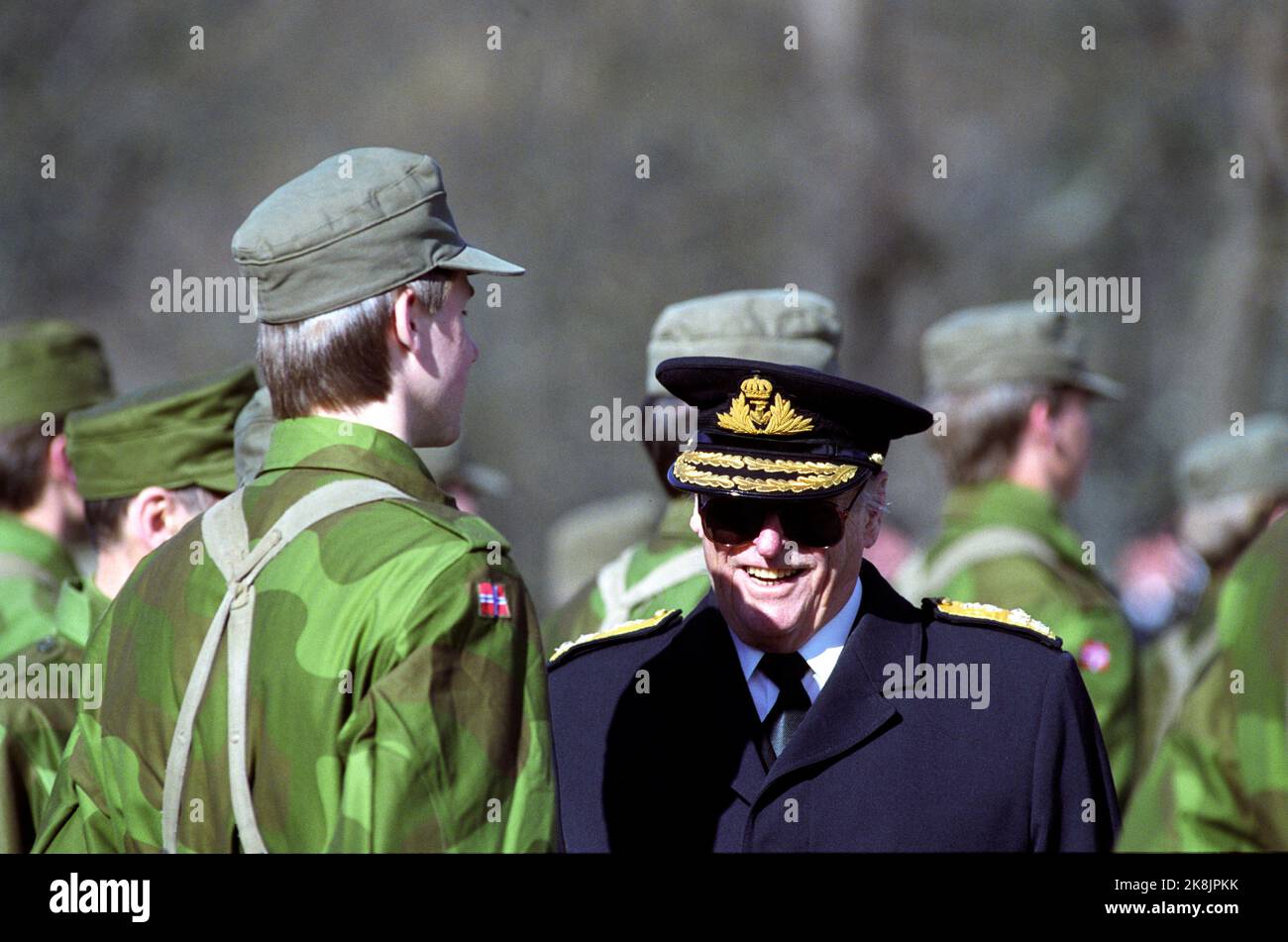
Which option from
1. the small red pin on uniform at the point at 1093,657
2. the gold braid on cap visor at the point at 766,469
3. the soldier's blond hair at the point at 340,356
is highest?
the soldier's blond hair at the point at 340,356

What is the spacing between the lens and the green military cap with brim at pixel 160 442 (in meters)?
4.29

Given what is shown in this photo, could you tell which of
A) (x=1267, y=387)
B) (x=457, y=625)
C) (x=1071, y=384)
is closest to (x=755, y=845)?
(x=457, y=625)

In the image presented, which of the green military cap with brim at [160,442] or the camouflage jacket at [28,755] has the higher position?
the green military cap with brim at [160,442]

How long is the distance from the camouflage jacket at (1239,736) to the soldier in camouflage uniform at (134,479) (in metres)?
2.24

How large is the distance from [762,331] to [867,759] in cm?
159

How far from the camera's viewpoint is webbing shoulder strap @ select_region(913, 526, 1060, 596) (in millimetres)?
5562

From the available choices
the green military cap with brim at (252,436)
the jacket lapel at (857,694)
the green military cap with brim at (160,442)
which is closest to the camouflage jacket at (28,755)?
the green military cap with brim at (160,442)

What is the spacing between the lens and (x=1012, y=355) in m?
5.97

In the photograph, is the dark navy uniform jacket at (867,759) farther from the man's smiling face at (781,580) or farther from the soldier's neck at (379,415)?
the soldier's neck at (379,415)

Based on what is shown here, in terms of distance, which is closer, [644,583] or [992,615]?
[992,615]

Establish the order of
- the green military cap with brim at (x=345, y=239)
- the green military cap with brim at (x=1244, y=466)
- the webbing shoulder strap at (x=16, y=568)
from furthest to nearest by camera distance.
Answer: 1. the green military cap with brim at (x=1244, y=466)
2. the webbing shoulder strap at (x=16, y=568)
3. the green military cap with brim at (x=345, y=239)

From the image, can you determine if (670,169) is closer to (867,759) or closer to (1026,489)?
(1026,489)

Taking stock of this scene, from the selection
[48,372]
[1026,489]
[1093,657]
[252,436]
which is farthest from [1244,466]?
[252,436]

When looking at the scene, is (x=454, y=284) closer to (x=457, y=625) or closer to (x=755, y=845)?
(x=457, y=625)
